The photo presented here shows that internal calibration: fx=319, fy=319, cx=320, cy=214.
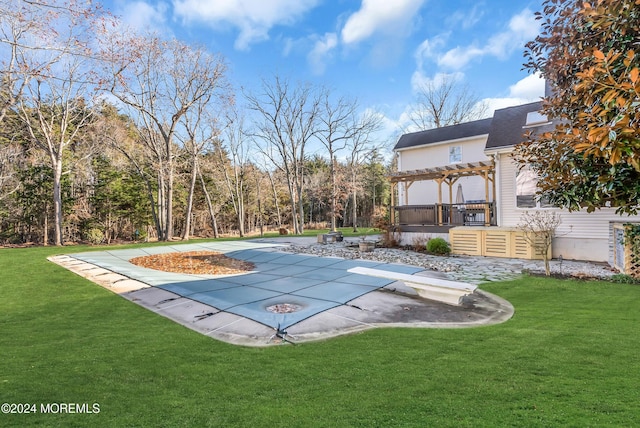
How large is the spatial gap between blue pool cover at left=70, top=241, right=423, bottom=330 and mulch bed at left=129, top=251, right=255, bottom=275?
0.43 meters

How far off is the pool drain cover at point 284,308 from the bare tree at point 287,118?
62.2 feet

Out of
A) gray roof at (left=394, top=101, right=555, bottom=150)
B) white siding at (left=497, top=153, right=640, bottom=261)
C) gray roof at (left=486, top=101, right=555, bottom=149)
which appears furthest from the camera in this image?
gray roof at (left=394, top=101, right=555, bottom=150)

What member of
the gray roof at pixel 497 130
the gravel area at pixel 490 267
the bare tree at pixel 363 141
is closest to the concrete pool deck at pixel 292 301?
the gravel area at pixel 490 267

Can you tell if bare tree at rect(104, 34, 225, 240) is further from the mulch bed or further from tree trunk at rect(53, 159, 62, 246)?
the mulch bed

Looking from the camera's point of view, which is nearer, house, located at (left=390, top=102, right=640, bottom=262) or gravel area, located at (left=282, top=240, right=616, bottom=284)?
gravel area, located at (left=282, top=240, right=616, bottom=284)

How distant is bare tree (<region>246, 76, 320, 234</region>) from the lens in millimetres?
24828

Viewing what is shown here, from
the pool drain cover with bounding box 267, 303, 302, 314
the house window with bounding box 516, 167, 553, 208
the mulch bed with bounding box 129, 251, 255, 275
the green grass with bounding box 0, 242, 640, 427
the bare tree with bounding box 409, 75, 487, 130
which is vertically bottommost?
the pool drain cover with bounding box 267, 303, 302, 314

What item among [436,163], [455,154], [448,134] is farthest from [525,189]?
[448,134]

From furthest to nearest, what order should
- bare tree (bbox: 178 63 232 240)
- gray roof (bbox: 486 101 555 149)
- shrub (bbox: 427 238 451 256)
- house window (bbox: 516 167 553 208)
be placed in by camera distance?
bare tree (bbox: 178 63 232 240) → gray roof (bbox: 486 101 555 149) → shrub (bbox: 427 238 451 256) → house window (bbox: 516 167 553 208)

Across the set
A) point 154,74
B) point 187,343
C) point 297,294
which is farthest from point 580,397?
point 154,74

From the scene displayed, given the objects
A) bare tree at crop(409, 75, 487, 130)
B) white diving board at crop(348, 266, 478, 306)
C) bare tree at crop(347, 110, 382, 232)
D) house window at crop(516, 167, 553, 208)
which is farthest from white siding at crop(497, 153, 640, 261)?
bare tree at crop(409, 75, 487, 130)

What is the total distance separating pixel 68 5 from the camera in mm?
4973

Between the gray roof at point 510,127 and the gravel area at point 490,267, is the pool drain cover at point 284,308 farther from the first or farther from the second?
the gray roof at point 510,127

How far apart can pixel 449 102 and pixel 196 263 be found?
2559 cm
